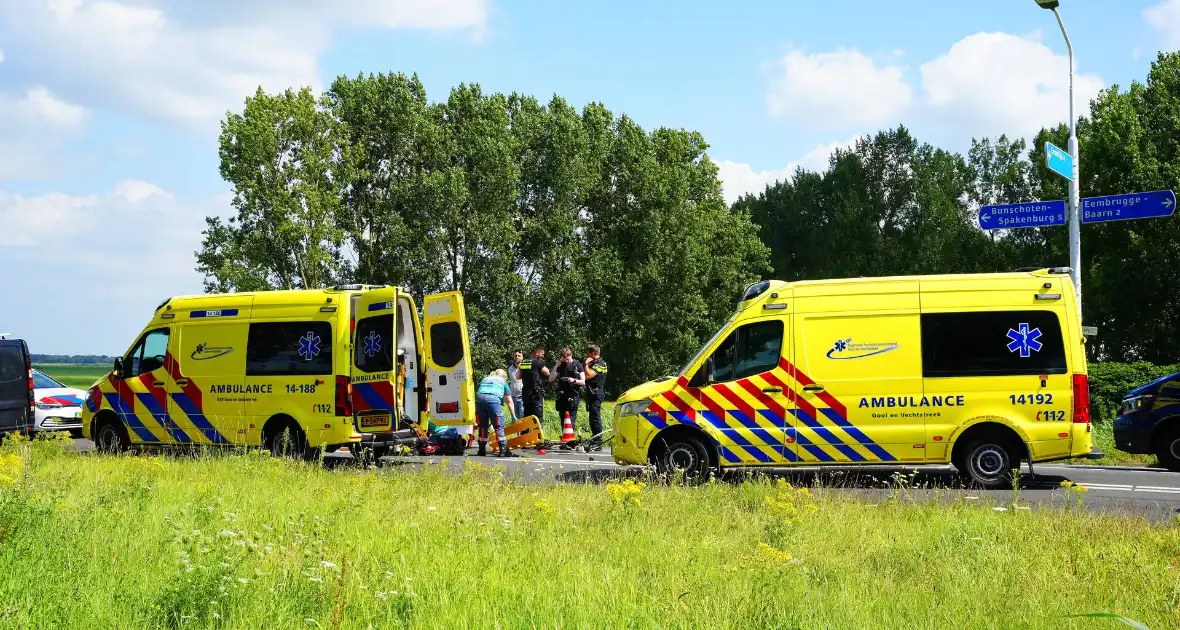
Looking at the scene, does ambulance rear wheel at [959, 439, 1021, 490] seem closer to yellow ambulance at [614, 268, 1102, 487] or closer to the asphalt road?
yellow ambulance at [614, 268, 1102, 487]

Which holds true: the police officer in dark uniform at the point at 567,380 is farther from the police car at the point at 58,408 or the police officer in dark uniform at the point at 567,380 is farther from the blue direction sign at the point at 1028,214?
the police car at the point at 58,408

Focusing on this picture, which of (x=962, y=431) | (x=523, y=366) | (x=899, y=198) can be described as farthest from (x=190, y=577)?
(x=899, y=198)

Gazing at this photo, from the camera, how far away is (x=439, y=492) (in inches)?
361

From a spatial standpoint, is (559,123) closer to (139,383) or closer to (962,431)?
(139,383)

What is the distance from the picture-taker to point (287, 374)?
13.3 metres

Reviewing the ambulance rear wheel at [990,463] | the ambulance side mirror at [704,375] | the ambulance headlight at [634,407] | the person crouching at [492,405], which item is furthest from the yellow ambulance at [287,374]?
the ambulance rear wheel at [990,463]

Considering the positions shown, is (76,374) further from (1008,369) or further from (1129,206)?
(1008,369)

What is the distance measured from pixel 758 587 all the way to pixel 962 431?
625cm

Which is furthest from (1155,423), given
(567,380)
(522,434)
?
(522,434)

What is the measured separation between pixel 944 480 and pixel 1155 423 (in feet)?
11.9

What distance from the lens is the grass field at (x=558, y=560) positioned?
4852 millimetres

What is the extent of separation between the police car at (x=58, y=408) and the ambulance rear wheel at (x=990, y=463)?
17451 mm

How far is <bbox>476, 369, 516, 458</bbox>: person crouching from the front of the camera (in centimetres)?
1571

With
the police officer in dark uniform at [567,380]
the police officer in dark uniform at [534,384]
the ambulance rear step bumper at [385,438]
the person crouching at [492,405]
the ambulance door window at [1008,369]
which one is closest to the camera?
the ambulance door window at [1008,369]
